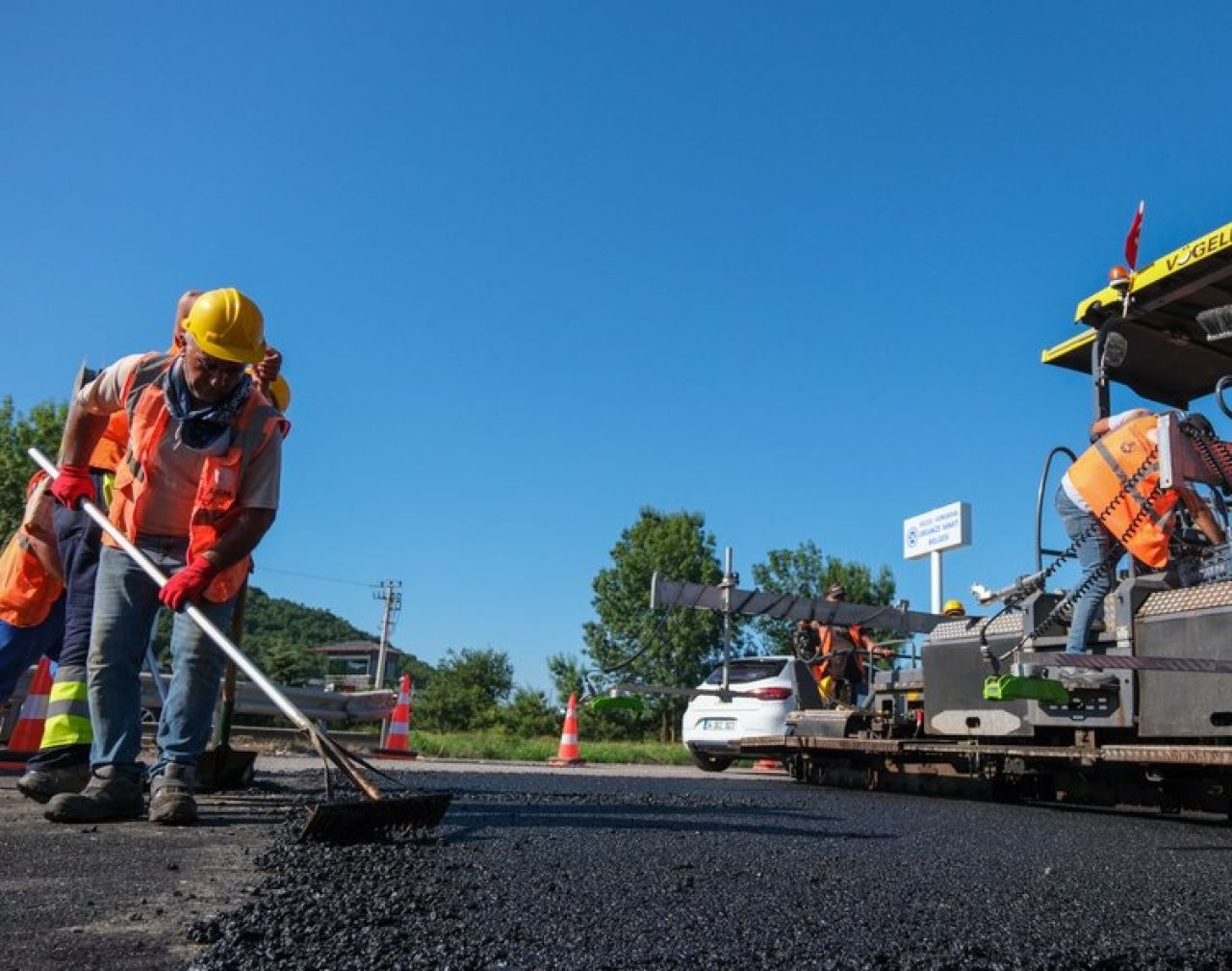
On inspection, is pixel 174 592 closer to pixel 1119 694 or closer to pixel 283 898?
pixel 283 898

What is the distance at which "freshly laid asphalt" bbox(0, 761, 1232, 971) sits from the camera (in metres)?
1.99

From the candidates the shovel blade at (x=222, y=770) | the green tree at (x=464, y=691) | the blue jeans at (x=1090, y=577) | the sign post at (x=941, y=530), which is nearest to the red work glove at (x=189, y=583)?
the shovel blade at (x=222, y=770)

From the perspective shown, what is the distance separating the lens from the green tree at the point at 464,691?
54.6 m

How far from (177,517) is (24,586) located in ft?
3.22

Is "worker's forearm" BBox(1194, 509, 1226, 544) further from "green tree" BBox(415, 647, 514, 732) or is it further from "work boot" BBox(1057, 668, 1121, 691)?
"green tree" BBox(415, 647, 514, 732)

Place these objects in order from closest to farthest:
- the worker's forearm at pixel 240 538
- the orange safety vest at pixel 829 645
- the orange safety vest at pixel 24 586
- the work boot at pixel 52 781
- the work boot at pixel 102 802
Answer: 1. the work boot at pixel 102 802
2. the worker's forearm at pixel 240 538
3. the work boot at pixel 52 781
4. the orange safety vest at pixel 24 586
5. the orange safety vest at pixel 829 645

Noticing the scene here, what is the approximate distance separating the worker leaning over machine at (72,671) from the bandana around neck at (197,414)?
346 mm

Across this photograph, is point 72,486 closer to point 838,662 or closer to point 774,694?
point 774,694

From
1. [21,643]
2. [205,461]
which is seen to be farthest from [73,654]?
[205,461]

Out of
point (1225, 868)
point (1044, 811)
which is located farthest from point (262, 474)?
point (1044, 811)

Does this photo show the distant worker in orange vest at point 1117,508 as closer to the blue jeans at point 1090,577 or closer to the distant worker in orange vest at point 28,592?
the blue jeans at point 1090,577

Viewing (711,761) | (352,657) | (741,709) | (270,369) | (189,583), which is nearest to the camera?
(189,583)

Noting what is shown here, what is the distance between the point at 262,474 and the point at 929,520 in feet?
54.6

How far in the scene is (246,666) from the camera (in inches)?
149
